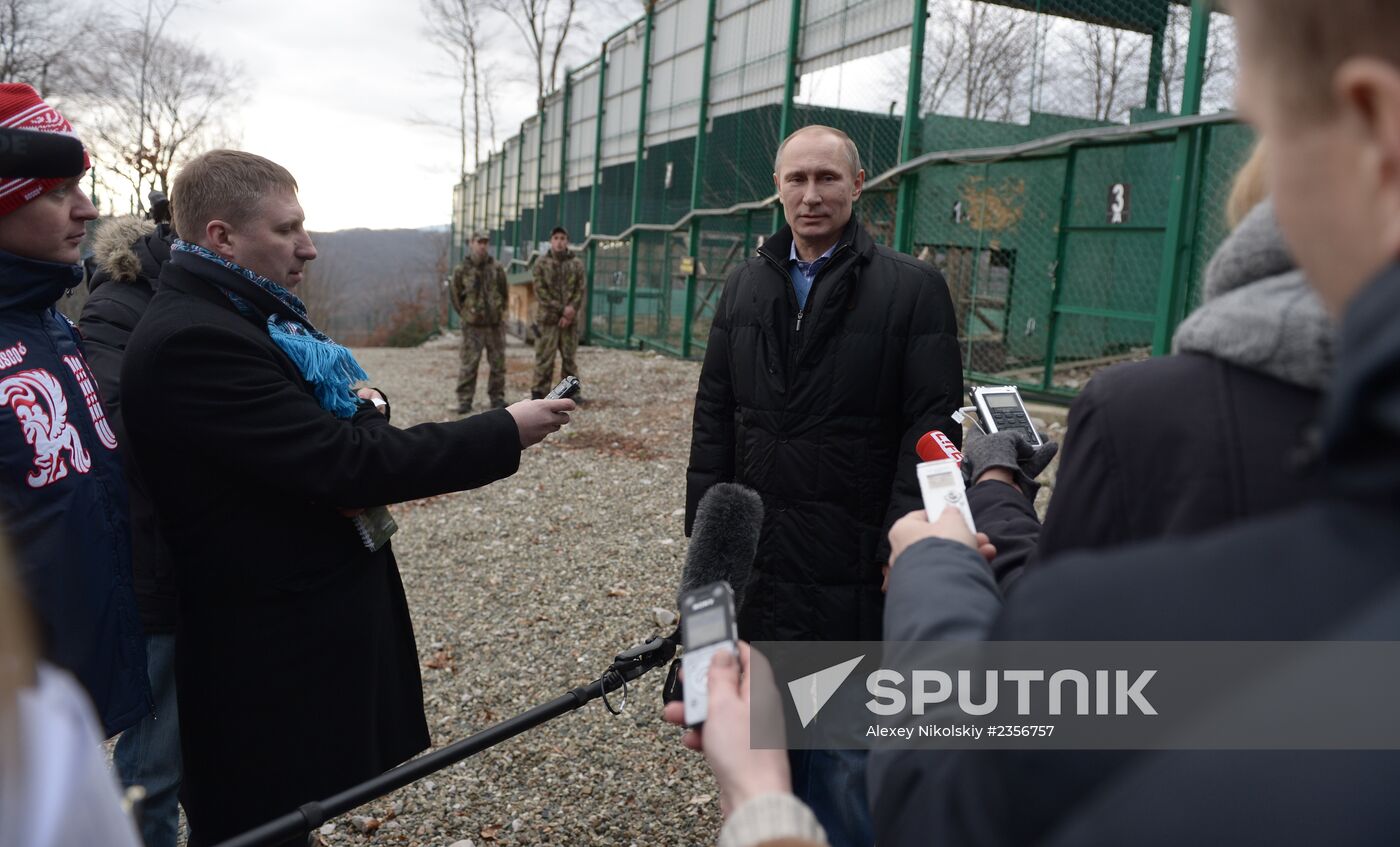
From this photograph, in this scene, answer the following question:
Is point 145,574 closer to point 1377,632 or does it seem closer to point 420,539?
point 1377,632

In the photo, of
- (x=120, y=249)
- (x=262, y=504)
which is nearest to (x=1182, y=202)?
(x=120, y=249)

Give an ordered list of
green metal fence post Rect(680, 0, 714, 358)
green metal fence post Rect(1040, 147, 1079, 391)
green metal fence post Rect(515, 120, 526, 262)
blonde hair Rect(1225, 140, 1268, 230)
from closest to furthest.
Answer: blonde hair Rect(1225, 140, 1268, 230) → green metal fence post Rect(1040, 147, 1079, 391) → green metal fence post Rect(680, 0, 714, 358) → green metal fence post Rect(515, 120, 526, 262)

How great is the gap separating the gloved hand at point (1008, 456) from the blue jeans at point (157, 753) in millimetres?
2362

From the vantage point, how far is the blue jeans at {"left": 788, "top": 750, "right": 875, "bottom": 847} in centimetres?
285

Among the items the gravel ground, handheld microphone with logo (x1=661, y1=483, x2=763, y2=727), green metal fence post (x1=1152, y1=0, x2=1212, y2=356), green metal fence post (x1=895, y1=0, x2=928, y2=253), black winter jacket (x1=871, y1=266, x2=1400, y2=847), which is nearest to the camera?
black winter jacket (x1=871, y1=266, x2=1400, y2=847)

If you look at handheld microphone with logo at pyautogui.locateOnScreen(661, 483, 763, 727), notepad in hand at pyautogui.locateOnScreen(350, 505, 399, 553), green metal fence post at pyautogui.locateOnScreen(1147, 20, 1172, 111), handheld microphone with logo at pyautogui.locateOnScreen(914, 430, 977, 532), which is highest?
green metal fence post at pyautogui.locateOnScreen(1147, 20, 1172, 111)

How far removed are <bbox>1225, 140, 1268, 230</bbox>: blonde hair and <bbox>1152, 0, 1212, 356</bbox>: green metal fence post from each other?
6844 millimetres

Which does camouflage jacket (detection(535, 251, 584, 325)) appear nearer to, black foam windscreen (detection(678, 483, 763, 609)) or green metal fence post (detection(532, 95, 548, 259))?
black foam windscreen (detection(678, 483, 763, 609))

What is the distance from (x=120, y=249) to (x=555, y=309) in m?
9.00

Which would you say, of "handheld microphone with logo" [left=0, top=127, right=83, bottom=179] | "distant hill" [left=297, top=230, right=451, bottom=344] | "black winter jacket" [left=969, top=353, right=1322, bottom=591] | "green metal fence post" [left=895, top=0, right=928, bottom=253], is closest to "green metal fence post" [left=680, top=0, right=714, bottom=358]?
"green metal fence post" [left=895, top=0, right=928, bottom=253]

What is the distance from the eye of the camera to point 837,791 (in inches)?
114

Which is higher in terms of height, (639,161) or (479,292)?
(639,161)

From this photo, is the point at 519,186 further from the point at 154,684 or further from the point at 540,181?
the point at 154,684

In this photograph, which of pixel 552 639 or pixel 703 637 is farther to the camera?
pixel 552 639
